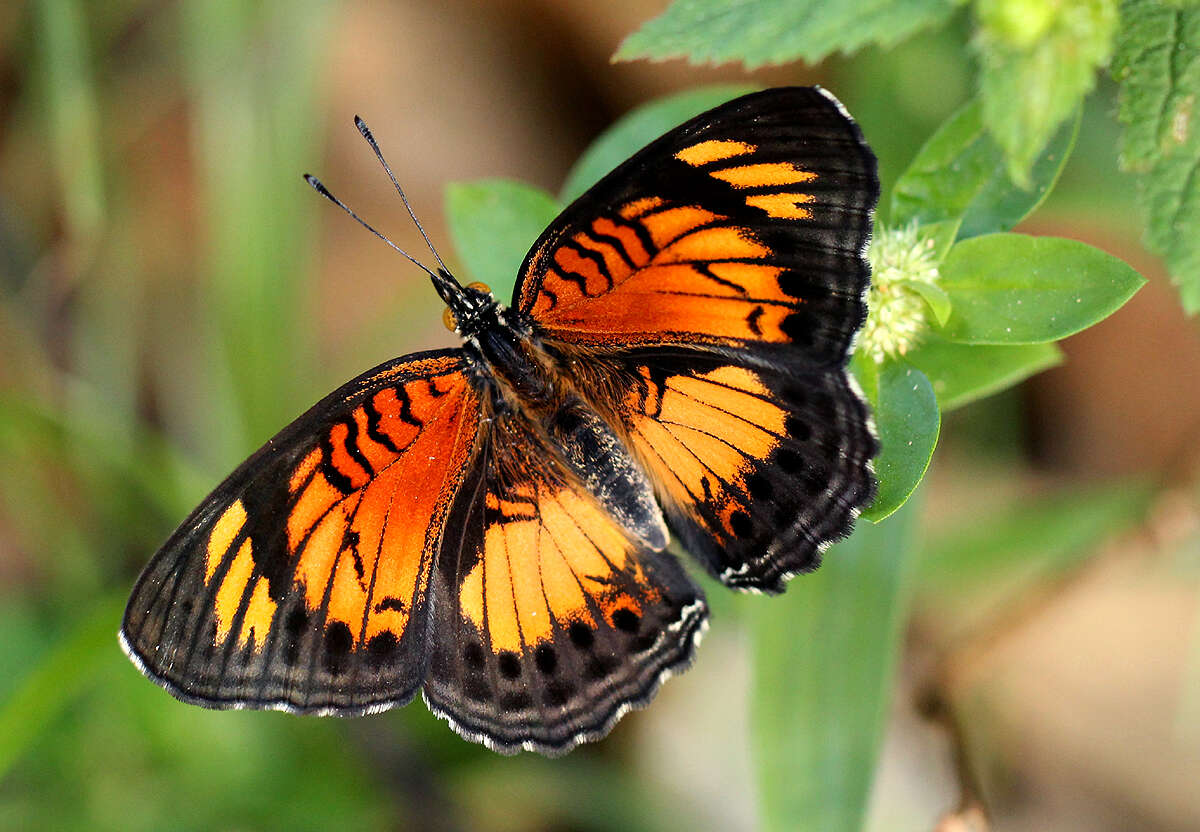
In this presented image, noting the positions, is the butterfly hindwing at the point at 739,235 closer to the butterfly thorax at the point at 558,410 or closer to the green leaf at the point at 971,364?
the butterfly thorax at the point at 558,410

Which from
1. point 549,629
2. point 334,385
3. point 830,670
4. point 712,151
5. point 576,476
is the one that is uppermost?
point 712,151

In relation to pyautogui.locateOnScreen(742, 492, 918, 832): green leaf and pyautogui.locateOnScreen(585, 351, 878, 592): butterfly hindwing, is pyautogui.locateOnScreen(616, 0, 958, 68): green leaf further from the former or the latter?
pyautogui.locateOnScreen(742, 492, 918, 832): green leaf

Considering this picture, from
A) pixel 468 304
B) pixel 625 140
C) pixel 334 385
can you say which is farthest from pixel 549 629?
pixel 334 385

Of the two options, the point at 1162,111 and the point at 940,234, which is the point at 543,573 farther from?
the point at 1162,111

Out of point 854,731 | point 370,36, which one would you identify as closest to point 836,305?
point 854,731

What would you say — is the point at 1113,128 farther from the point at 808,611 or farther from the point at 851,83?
the point at 808,611
